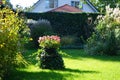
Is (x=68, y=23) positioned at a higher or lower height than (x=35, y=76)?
lower

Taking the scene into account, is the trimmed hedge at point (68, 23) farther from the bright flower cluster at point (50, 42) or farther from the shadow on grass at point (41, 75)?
the shadow on grass at point (41, 75)

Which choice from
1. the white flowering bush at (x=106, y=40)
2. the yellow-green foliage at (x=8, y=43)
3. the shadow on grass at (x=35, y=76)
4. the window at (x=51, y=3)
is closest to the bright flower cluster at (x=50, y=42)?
the shadow on grass at (x=35, y=76)

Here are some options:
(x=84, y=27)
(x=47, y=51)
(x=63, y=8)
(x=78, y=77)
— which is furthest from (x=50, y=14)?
(x=78, y=77)

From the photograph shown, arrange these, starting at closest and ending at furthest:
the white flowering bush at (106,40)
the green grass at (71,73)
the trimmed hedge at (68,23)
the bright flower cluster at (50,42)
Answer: the green grass at (71,73), the bright flower cluster at (50,42), the white flowering bush at (106,40), the trimmed hedge at (68,23)

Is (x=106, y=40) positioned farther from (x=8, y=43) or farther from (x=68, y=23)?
(x=8, y=43)

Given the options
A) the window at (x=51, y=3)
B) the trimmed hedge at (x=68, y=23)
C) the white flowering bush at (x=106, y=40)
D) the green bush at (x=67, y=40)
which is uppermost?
the white flowering bush at (x=106, y=40)

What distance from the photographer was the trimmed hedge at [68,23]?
99.9 feet

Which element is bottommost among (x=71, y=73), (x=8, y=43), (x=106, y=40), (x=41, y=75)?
(x=106, y=40)

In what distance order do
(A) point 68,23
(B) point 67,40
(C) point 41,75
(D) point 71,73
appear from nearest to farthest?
(C) point 41,75 < (D) point 71,73 < (B) point 67,40 < (A) point 68,23

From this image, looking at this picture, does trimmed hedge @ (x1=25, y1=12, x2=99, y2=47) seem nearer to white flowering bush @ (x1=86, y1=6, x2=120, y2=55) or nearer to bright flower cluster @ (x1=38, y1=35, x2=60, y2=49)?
white flowering bush @ (x1=86, y1=6, x2=120, y2=55)

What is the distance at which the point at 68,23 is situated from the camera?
31.1m

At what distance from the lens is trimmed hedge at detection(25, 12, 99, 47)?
30453 mm

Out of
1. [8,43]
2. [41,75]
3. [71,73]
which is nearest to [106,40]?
[71,73]

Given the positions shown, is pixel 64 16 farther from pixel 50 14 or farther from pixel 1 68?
pixel 1 68
